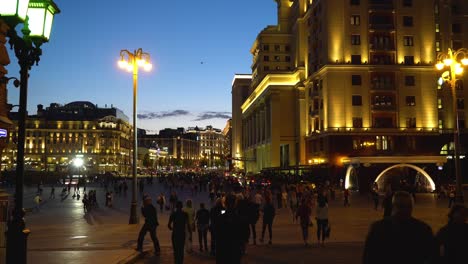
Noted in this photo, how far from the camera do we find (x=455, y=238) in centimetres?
622

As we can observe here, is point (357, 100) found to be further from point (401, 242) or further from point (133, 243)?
point (401, 242)

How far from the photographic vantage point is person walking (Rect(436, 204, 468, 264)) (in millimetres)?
6145

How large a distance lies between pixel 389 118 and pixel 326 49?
12725mm

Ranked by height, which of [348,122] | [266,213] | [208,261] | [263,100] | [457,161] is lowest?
[208,261]

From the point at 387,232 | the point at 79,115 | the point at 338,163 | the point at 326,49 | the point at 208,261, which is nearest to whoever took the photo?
the point at 387,232

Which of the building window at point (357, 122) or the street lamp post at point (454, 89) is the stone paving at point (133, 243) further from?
the building window at point (357, 122)

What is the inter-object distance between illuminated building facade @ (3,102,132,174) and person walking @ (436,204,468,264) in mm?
154752

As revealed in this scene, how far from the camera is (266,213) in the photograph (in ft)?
56.5

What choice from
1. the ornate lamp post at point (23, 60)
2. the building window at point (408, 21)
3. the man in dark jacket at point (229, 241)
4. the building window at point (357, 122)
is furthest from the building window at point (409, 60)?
the ornate lamp post at point (23, 60)

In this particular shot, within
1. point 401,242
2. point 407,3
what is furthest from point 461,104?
point 401,242

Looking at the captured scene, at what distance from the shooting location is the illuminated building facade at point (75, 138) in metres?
158

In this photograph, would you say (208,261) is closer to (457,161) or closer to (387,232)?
(387,232)

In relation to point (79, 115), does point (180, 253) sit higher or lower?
lower

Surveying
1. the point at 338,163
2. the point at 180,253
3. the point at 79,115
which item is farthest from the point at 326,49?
the point at 79,115
